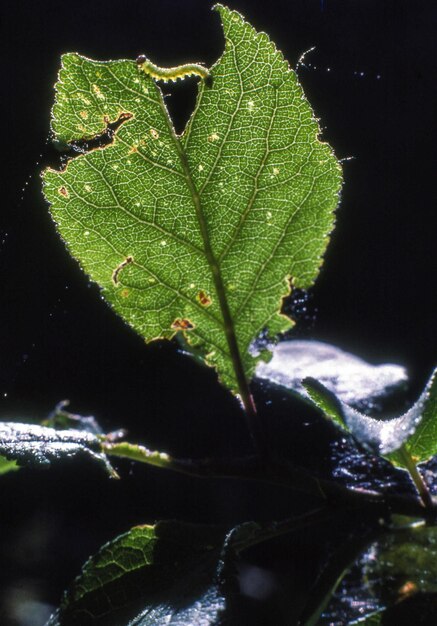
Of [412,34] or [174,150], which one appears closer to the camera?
[174,150]

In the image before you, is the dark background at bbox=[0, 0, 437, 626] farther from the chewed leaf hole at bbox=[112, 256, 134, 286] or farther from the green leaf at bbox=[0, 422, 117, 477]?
the green leaf at bbox=[0, 422, 117, 477]

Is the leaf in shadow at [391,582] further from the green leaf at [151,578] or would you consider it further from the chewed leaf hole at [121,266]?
the chewed leaf hole at [121,266]

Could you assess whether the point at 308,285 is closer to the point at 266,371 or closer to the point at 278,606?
the point at 266,371

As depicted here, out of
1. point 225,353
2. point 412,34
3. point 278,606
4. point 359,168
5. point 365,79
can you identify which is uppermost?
point 412,34

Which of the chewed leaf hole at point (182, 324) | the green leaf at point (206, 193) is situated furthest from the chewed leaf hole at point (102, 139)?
the chewed leaf hole at point (182, 324)

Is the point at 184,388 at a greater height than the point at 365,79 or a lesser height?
lesser

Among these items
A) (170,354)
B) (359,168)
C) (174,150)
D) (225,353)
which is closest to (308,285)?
(225,353)
